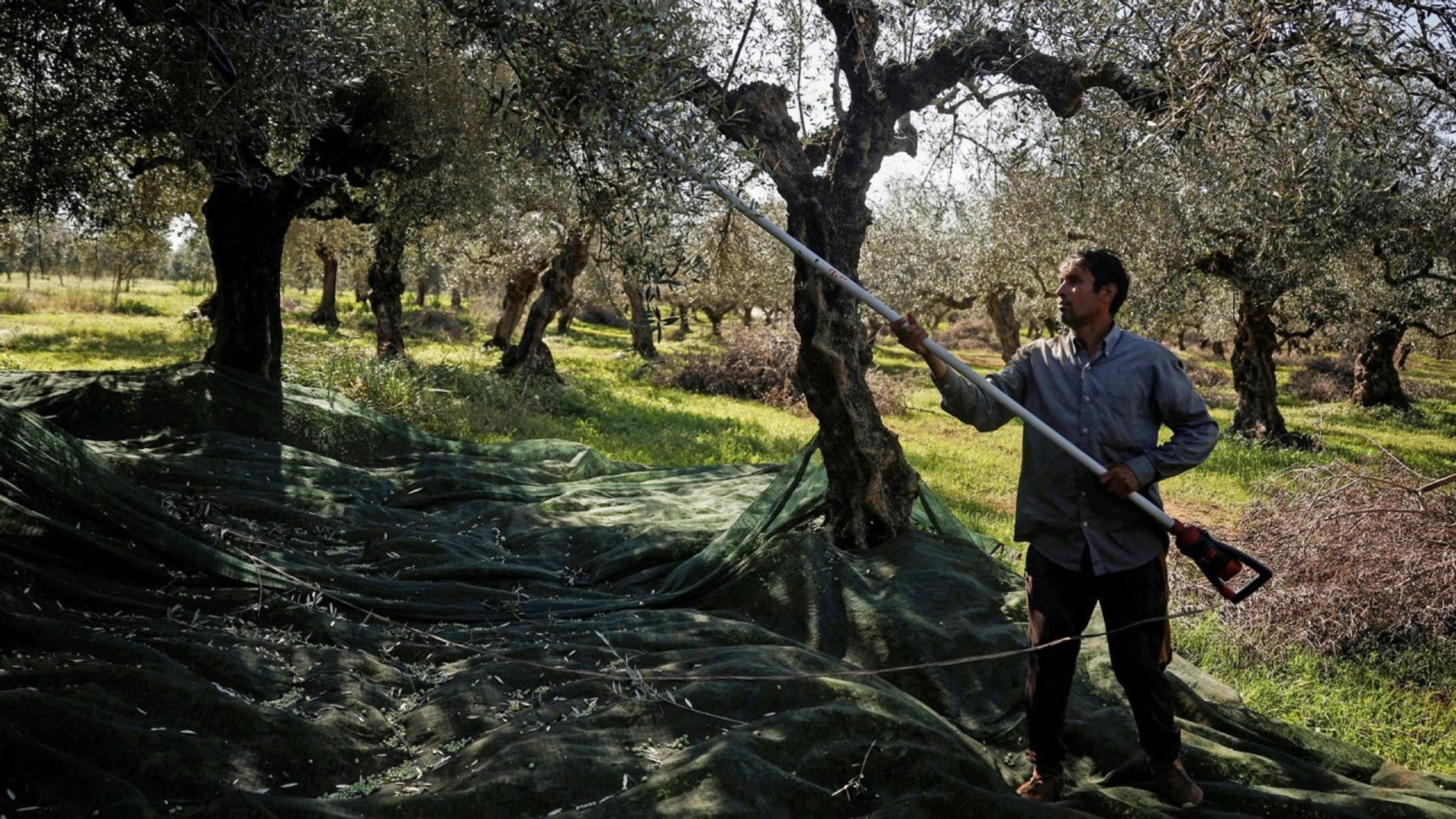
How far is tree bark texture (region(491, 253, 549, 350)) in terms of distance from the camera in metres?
20.8

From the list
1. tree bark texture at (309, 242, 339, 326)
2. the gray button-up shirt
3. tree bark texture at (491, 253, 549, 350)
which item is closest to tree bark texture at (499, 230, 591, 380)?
tree bark texture at (491, 253, 549, 350)

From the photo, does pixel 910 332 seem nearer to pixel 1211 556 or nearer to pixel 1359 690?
pixel 1211 556

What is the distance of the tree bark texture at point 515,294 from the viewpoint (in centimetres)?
2078

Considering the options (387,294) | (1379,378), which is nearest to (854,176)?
(387,294)

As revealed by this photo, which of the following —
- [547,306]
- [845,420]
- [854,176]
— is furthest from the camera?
[547,306]

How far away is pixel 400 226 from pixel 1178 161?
10014 mm

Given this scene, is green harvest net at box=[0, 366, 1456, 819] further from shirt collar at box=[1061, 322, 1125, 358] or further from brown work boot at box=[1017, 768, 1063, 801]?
shirt collar at box=[1061, 322, 1125, 358]

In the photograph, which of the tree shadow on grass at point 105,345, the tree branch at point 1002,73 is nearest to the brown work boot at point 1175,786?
the tree branch at point 1002,73

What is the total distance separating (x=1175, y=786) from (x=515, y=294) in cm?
1956

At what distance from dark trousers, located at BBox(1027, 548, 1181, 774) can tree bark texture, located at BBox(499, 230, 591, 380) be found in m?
14.2

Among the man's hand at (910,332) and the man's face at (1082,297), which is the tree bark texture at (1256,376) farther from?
the man's hand at (910,332)

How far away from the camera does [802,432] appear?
17.5m

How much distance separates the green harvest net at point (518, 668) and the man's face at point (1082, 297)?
1.50 meters

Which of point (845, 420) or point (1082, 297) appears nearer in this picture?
point (1082, 297)
